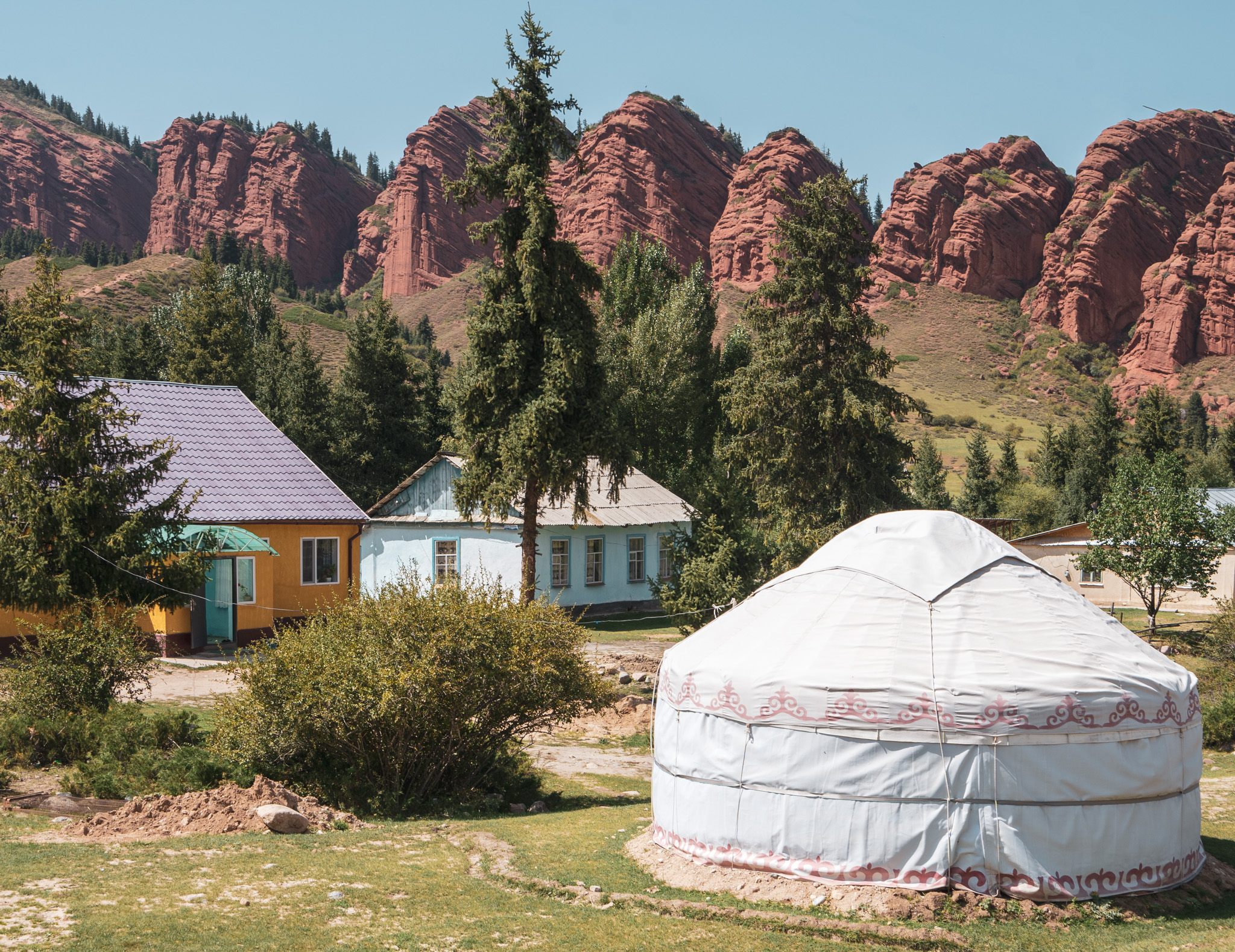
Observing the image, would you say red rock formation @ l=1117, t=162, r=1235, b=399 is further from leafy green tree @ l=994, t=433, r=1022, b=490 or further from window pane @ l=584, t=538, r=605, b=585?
window pane @ l=584, t=538, r=605, b=585

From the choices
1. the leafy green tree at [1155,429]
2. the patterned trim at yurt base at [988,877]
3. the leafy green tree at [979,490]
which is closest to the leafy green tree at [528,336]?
the patterned trim at yurt base at [988,877]

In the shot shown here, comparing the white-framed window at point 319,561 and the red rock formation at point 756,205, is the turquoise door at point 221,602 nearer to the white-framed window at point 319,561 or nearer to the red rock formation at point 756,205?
the white-framed window at point 319,561

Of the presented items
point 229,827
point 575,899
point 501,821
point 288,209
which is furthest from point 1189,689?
point 288,209

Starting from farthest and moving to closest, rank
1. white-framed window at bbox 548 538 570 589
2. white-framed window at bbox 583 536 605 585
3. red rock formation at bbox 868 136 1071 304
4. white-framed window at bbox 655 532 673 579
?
red rock formation at bbox 868 136 1071 304 → white-framed window at bbox 655 532 673 579 → white-framed window at bbox 583 536 605 585 → white-framed window at bbox 548 538 570 589

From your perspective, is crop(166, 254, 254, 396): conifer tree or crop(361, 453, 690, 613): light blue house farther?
crop(166, 254, 254, 396): conifer tree

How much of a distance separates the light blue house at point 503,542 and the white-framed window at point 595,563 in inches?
0.9

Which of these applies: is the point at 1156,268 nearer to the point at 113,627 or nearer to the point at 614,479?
the point at 614,479

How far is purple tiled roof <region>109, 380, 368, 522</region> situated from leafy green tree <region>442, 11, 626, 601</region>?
5979mm

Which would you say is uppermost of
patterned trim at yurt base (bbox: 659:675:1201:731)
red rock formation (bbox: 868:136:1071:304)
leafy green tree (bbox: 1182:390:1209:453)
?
red rock formation (bbox: 868:136:1071:304)

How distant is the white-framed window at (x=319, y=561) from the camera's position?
24062mm

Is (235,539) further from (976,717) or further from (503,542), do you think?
(976,717)

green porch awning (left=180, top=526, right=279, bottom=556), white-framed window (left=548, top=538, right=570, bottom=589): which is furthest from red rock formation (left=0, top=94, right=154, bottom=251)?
green porch awning (left=180, top=526, right=279, bottom=556)

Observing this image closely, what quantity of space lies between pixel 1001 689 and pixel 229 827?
712cm

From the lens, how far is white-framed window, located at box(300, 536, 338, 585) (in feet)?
78.9
